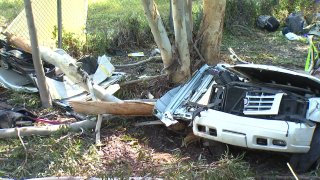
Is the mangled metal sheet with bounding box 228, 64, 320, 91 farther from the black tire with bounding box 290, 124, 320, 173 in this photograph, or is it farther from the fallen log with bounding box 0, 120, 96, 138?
the fallen log with bounding box 0, 120, 96, 138

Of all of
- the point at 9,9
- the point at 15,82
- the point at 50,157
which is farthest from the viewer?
the point at 9,9

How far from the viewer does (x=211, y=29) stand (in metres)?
6.66

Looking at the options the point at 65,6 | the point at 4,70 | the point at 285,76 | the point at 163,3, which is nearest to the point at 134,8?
the point at 163,3

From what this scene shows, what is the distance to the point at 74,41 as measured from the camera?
27.4 feet

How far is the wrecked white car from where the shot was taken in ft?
13.4

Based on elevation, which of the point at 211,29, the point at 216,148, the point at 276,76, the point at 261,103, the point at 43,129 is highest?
the point at 211,29

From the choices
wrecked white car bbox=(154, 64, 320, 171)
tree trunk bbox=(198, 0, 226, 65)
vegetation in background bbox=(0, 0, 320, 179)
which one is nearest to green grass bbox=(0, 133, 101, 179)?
vegetation in background bbox=(0, 0, 320, 179)

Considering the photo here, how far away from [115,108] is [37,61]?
1.26 m

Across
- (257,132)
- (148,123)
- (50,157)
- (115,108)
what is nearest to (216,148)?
(257,132)

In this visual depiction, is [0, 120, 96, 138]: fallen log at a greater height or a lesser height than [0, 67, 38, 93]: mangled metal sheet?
lesser

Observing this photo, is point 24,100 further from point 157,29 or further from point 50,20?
point 50,20

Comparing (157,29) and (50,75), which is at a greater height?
(157,29)

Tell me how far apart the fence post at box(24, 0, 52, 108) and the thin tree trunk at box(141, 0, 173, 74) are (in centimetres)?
142

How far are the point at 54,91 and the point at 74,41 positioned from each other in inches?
85.0
